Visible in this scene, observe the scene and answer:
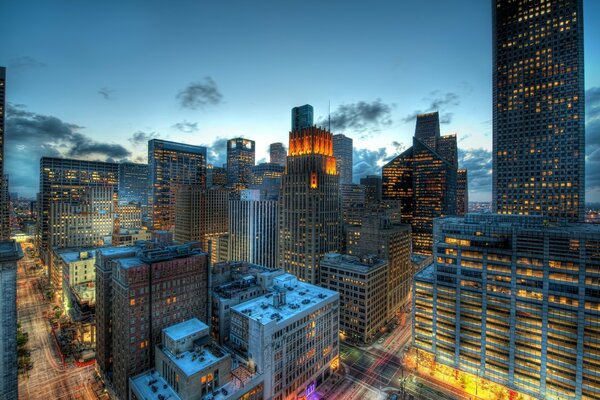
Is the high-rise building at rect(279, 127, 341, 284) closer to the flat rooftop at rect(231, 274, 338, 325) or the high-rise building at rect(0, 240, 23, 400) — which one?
the flat rooftop at rect(231, 274, 338, 325)

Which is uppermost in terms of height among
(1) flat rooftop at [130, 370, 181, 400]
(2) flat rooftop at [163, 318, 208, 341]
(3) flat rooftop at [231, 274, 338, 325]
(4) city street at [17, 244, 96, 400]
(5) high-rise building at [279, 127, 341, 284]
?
(5) high-rise building at [279, 127, 341, 284]

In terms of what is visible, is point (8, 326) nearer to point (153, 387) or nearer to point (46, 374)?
point (153, 387)

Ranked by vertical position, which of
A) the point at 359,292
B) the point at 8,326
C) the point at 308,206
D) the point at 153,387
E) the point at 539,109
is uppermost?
the point at 539,109

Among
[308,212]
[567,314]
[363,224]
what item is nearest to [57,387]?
[308,212]

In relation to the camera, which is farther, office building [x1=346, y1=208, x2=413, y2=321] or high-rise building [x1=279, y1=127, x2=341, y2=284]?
high-rise building [x1=279, y1=127, x2=341, y2=284]

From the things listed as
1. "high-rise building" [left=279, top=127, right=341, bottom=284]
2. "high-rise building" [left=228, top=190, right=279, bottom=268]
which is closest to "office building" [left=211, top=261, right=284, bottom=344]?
"high-rise building" [left=279, top=127, right=341, bottom=284]

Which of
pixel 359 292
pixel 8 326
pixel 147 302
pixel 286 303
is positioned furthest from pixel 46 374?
pixel 359 292

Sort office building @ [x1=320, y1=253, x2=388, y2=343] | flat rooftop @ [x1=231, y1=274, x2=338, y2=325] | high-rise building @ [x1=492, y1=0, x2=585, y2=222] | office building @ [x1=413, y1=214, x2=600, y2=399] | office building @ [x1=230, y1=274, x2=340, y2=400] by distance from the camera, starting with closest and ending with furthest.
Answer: office building @ [x1=413, y1=214, x2=600, y2=399]
office building @ [x1=230, y1=274, x2=340, y2=400]
flat rooftop @ [x1=231, y1=274, x2=338, y2=325]
office building @ [x1=320, y1=253, x2=388, y2=343]
high-rise building @ [x1=492, y1=0, x2=585, y2=222]
